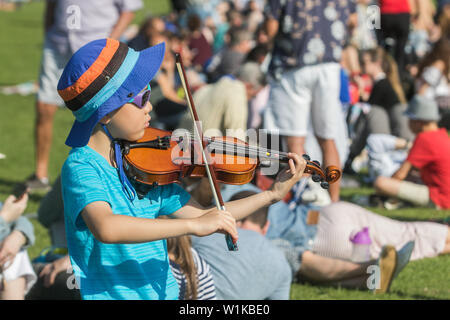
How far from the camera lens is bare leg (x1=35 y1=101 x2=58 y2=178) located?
18.6 feet

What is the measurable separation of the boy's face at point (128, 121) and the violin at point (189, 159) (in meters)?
0.06

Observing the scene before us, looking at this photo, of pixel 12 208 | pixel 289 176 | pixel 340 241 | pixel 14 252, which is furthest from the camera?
pixel 340 241

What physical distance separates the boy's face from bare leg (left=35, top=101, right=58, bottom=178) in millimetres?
3639

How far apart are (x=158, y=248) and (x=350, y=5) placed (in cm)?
312

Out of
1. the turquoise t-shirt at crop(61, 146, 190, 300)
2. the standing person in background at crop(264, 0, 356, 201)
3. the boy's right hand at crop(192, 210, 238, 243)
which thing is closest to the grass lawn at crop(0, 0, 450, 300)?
the standing person in background at crop(264, 0, 356, 201)

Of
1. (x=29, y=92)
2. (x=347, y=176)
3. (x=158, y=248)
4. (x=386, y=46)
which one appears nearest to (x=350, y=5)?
(x=347, y=176)

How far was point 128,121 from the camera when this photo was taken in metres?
2.18

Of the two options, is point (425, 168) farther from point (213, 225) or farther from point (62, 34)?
point (213, 225)

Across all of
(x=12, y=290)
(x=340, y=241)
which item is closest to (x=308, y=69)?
(x=340, y=241)

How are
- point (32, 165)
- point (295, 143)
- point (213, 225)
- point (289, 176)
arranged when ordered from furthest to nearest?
point (32, 165), point (295, 143), point (289, 176), point (213, 225)

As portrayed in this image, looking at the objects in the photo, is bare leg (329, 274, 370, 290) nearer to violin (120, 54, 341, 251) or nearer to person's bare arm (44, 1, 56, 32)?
violin (120, 54, 341, 251)

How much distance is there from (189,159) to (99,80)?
0.60 m

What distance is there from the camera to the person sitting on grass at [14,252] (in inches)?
134
